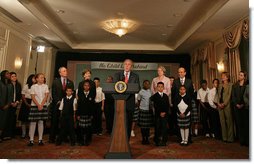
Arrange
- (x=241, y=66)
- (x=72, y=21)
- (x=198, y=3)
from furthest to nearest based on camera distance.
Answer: (x=72, y=21), (x=241, y=66), (x=198, y=3)

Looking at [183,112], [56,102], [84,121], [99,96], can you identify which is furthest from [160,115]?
[56,102]

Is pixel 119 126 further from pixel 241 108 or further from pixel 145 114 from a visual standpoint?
pixel 241 108

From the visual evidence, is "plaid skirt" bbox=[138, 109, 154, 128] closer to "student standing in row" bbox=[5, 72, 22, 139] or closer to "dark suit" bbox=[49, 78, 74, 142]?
"dark suit" bbox=[49, 78, 74, 142]

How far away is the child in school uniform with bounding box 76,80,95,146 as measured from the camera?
3119mm

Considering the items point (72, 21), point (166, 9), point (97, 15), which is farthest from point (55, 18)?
point (166, 9)

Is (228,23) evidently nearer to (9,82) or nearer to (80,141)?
→ (80,141)

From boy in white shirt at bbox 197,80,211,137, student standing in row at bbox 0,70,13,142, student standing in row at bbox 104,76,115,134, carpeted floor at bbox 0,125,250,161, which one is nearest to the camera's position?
carpeted floor at bbox 0,125,250,161

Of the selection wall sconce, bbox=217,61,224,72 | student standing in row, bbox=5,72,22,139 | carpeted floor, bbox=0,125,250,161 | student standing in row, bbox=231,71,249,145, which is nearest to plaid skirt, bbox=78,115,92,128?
carpeted floor, bbox=0,125,250,161

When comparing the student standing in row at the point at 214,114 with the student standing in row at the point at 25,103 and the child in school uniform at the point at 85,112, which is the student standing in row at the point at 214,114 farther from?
the student standing in row at the point at 25,103

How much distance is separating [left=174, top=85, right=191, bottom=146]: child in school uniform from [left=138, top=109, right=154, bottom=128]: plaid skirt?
0.45 meters

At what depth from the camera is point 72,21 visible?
213 inches

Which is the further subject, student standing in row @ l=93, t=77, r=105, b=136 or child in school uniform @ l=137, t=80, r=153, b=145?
student standing in row @ l=93, t=77, r=105, b=136

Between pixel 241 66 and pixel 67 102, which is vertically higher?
pixel 241 66

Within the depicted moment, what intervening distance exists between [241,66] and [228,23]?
103 centimetres
